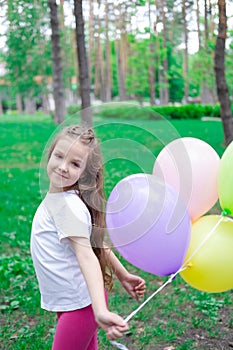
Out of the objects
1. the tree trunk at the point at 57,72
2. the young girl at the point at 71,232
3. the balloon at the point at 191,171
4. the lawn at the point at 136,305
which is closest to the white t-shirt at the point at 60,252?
the young girl at the point at 71,232

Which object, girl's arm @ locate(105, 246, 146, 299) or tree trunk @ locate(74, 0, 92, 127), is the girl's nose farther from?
tree trunk @ locate(74, 0, 92, 127)

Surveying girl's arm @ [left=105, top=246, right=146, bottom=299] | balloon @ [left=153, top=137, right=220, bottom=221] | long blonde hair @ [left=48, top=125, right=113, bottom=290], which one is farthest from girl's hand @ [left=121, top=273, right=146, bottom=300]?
balloon @ [left=153, top=137, right=220, bottom=221]

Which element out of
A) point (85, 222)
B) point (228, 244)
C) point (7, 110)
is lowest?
point (7, 110)

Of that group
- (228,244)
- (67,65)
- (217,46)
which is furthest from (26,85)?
(228,244)

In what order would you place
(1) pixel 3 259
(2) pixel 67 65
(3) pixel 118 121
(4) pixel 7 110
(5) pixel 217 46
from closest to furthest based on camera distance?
1. (3) pixel 118 121
2. (1) pixel 3 259
3. (5) pixel 217 46
4. (2) pixel 67 65
5. (4) pixel 7 110

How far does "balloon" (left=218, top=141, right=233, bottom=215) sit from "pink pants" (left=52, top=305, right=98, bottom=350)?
700 mm

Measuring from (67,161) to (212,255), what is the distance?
2.54ft

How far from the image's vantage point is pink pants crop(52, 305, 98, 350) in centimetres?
173

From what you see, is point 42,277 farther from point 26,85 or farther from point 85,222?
point 26,85

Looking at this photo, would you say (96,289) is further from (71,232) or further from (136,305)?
(136,305)

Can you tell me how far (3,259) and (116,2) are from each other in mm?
2237

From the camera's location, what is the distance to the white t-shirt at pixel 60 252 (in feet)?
5.51

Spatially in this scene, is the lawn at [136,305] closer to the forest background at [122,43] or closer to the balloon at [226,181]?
the balloon at [226,181]

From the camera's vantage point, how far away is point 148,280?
385 centimetres
